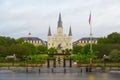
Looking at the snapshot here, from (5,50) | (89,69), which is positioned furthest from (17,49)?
(89,69)

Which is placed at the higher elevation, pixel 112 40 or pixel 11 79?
pixel 112 40

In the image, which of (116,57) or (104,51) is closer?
(116,57)

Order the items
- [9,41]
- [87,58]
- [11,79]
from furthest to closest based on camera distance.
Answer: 1. [9,41]
2. [87,58]
3. [11,79]

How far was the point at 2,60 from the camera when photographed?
96.9 metres

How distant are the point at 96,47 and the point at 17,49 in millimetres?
22651

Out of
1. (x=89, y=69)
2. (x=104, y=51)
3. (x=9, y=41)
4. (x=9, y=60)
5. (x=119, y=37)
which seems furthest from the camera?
(x=9, y=41)

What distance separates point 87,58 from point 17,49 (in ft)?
110

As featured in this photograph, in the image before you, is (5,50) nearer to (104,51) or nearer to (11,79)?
(104,51)

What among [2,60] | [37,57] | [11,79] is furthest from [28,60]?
[11,79]

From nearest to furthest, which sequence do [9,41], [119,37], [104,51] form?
[104,51] < [119,37] < [9,41]

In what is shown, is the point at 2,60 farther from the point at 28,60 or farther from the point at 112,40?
the point at 112,40

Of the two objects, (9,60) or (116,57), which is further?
(9,60)

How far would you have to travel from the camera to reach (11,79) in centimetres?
4475

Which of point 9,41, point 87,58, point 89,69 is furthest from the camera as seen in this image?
point 9,41
